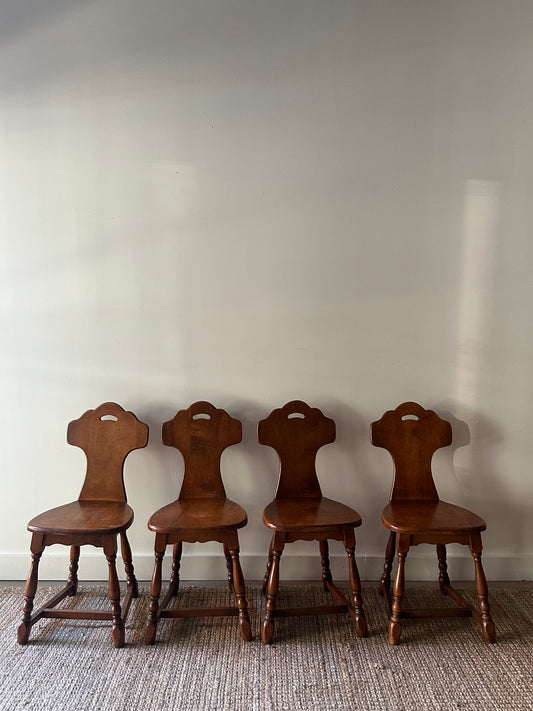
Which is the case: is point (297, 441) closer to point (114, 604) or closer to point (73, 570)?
point (114, 604)

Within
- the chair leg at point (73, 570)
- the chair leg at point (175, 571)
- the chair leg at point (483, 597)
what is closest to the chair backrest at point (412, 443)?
the chair leg at point (483, 597)

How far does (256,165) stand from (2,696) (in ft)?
8.58

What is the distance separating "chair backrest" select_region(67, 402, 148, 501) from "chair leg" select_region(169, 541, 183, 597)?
0.39 metres

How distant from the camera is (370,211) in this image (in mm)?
3002

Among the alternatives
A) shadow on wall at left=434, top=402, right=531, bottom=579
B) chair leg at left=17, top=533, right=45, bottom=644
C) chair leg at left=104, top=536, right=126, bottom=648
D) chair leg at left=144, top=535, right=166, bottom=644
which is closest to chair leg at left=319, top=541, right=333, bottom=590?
shadow on wall at left=434, top=402, right=531, bottom=579

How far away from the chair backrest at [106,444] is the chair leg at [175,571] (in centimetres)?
39

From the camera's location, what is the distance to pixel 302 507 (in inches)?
107

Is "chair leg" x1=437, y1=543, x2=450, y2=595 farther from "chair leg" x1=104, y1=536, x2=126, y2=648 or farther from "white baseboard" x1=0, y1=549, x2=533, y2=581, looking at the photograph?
"chair leg" x1=104, y1=536, x2=126, y2=648

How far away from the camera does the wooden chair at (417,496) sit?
2529 mm

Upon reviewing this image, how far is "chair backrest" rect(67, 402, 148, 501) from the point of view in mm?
2865

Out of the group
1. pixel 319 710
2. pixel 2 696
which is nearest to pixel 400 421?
pixel 319 710

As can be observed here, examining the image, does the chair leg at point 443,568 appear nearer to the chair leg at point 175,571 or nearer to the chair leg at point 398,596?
the chair leg at point 398,596

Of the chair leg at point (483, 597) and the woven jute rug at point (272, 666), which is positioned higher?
the chair leg at point (483, 597)

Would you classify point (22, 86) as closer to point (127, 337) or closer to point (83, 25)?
point (83, 25)
